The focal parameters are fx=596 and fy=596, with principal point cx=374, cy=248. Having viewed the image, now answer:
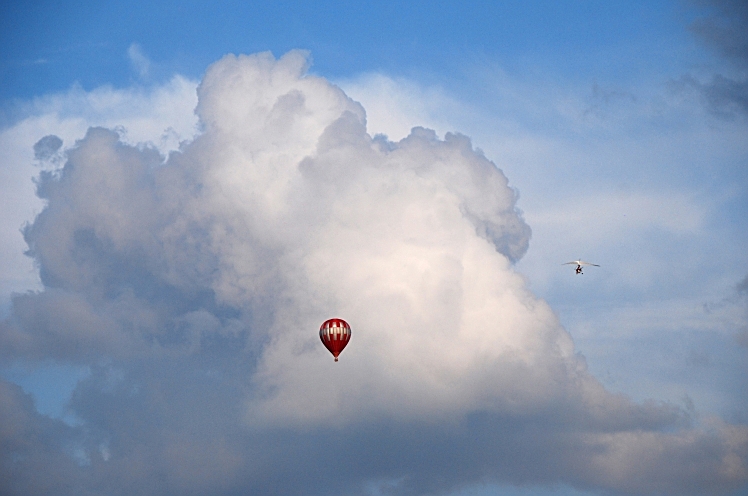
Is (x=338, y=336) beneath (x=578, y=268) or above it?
beneath

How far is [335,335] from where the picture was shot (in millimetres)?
150000

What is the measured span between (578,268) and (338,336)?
70.3 metres

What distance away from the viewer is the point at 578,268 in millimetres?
166875

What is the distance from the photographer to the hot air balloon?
487 feet

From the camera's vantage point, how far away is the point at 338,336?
5915 inches

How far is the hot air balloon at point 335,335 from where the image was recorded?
5846 inches

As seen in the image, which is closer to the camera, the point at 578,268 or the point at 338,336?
the point at 338,336
